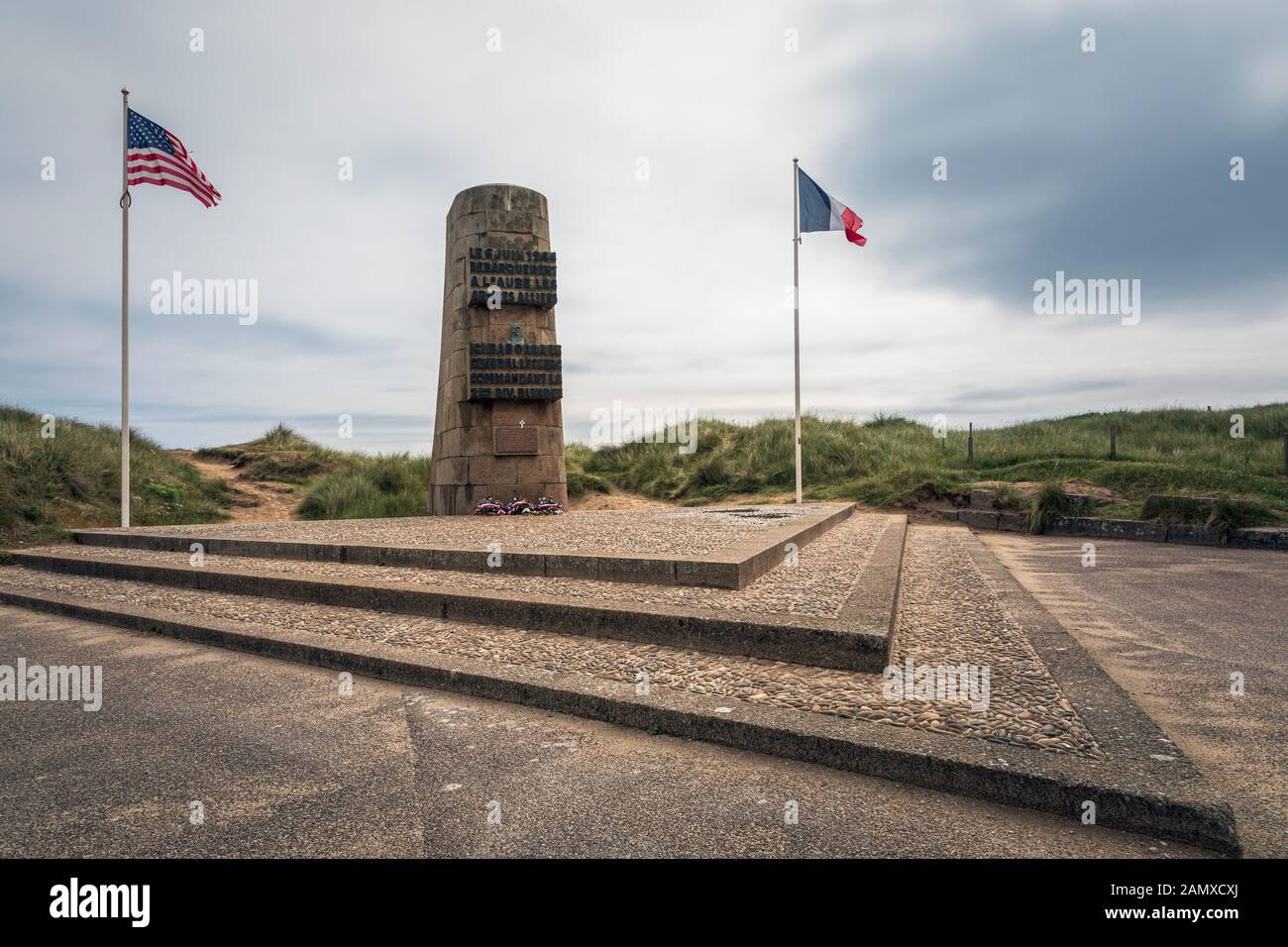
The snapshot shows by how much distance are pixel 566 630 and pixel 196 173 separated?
39.0ft

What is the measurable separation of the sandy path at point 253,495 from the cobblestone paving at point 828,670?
1008cm

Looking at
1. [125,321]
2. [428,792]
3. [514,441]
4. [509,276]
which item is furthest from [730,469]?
[428,792]

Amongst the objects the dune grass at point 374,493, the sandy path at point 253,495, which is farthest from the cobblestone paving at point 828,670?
the sandy path at point 253,495

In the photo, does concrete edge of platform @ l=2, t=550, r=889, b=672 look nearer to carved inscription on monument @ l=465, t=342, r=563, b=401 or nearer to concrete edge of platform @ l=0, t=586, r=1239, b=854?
concrete edge of platform @ l=0, t=586, r=1239, b=854

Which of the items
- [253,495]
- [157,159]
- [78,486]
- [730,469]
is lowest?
[253,495]

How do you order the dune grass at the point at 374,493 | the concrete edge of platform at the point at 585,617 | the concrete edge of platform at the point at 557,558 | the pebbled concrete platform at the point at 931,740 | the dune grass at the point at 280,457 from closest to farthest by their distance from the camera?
the pebbled concrete platform at the point at 931,740, the concrete edge of platform at the point at 585,617, the concrete edge of platform at the point at 557,558, the dune grass at the point at 374,493, the dune grass at the point at 280,457

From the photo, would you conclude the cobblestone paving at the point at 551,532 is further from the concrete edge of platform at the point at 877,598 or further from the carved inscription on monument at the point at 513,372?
the carved inscription on monument at the point at 513,372

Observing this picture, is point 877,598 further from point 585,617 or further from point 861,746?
point 861,746

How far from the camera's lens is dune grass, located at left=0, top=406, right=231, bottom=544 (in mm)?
12547

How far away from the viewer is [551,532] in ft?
29.6

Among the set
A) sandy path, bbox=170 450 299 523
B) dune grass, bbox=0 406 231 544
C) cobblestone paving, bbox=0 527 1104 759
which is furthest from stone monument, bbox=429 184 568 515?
dune grass, bbox=0 406 231 544

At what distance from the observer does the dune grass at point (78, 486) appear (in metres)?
12.5

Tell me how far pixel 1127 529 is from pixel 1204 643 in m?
7.92

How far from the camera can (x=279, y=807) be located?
2701 mm
